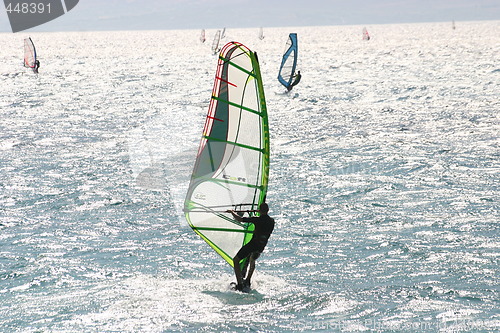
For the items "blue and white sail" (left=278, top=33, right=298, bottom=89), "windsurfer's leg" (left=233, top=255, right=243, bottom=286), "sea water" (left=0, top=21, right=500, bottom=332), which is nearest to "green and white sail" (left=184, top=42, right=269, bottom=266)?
"windsurfer's leg" (left=233, top=255, right=243, bottom=286)

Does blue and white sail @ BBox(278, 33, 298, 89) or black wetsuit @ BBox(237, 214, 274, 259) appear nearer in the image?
black wetsuit @ BBox(237, 214, 274, 259)

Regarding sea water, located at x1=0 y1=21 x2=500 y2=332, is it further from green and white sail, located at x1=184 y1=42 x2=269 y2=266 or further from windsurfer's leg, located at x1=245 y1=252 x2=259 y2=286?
green and white sail, located at x1=184 y1=42 x2=269 y2=266

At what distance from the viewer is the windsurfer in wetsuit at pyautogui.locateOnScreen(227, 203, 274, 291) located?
7676 mm

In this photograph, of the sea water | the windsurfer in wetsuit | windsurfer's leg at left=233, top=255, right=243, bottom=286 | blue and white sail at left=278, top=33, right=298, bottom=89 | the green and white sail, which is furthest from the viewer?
blue and white sail at left=278, top=33, right=298, bottom=89

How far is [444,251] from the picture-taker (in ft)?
29.9

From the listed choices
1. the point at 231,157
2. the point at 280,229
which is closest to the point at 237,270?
the point at 231,157

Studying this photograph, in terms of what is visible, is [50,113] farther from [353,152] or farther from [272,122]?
[353,152]

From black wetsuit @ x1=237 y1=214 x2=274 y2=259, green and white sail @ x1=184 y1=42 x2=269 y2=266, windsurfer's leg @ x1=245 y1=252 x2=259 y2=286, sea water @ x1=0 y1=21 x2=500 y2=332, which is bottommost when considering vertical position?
sea water @ x1=0 y1=21 x2=500 y2=332

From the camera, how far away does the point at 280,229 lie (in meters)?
10.4

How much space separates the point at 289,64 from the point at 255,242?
2297cm

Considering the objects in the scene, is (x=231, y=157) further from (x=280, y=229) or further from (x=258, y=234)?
(x=280, y=229)

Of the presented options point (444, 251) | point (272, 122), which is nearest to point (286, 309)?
point (444, 251)

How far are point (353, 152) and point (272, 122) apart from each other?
19.2 feet

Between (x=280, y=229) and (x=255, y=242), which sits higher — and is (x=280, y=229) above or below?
below
